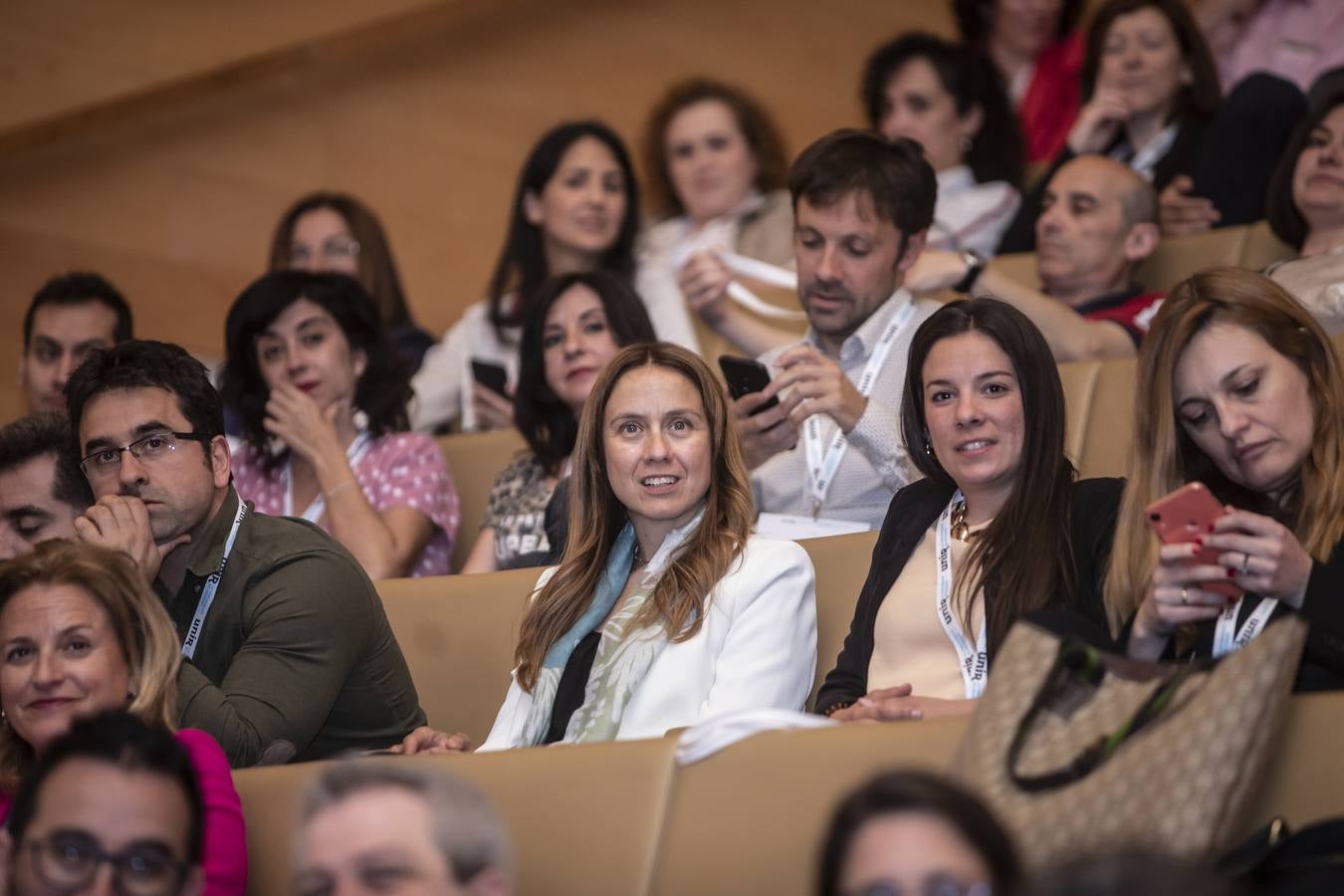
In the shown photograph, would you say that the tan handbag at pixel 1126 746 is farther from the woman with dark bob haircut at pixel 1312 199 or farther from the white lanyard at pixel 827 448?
the woman with dark bob haircut at pixel 1312 199

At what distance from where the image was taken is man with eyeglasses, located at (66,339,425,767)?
A: 266 centimetres

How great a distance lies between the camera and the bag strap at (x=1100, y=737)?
1930 millimetres

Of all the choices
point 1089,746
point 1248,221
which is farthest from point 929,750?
point 1248,221

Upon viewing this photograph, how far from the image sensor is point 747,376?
10.8 feet

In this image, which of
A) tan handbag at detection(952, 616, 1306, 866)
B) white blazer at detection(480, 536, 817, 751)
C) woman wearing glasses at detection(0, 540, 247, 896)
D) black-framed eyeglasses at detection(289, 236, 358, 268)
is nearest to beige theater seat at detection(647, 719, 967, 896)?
tan handbag at detection(952, 616, 1306, 866)

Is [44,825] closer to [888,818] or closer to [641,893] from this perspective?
[641,893]

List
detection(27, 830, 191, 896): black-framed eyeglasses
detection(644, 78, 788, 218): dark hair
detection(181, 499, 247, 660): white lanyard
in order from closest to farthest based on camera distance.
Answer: detection(27, 830, 191, 896): black-framed eyeglasses
detection(181, 499, 247, 660): white lanyard
detection(644, 78, 788, 218): dark hair

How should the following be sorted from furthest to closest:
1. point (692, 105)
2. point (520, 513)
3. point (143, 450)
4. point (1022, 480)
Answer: point (692, 105), point (520, 513), point (143, 450), point (1022, 480)

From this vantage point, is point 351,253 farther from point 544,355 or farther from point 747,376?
point 747,376

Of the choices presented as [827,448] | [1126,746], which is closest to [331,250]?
[827,448]

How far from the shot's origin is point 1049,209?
4191mm

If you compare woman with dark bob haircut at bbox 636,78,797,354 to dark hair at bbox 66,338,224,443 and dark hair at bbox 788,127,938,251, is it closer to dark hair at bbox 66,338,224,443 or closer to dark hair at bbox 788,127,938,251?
dark hair at bbox 788,127,938,251

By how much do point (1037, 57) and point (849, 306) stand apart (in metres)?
2.19

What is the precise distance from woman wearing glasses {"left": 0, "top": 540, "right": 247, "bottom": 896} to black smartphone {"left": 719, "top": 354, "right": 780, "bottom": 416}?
1.19m
